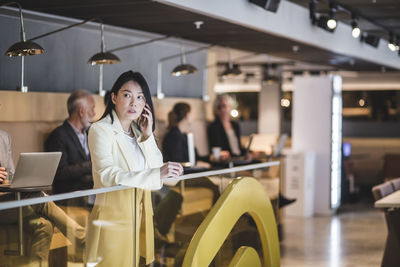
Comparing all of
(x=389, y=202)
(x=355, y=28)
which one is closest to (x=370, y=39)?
(x=355, y=28)

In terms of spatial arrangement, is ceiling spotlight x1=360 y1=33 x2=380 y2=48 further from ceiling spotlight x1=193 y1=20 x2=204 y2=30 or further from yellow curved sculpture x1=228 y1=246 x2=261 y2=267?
yellow curved sculpture x1=228 y1=246 x2=261 y2=267

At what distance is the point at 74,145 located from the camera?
696cm

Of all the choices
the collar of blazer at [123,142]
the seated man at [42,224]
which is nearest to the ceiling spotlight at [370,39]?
the collar of blazer at [123,142]

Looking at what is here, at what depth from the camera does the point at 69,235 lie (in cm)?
394

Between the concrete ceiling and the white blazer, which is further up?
the concrete ceiling

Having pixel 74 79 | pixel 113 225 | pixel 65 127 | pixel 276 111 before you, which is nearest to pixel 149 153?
pixel 113 225

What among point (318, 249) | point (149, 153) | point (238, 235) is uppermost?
point (149, 153)

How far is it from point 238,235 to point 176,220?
594 millimetres

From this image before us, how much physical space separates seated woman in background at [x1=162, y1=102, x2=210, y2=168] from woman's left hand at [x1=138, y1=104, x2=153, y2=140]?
14.0 ft

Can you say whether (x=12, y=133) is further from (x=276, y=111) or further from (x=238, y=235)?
(x=276, y=111)

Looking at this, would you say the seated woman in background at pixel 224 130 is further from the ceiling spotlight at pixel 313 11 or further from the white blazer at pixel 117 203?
the white blazer at pixel 117 203

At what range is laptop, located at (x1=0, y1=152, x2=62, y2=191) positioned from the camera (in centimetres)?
518

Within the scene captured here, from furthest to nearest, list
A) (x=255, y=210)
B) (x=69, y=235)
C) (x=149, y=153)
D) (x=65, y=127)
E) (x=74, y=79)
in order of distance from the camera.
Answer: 1. (x=74, y=79)
2. (x=65, y=127)
3. (x=255, y=210)
4. (x=149, y=153)
5. (x=69, y=235)

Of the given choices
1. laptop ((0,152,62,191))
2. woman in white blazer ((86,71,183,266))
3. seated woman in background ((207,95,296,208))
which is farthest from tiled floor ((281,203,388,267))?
woman in white blazer ((86,71,183,266))
